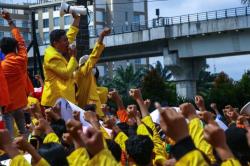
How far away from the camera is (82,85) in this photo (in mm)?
9141

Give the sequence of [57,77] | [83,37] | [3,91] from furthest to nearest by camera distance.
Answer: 1. [83,37]
2. [57,77]
3. [3,91]

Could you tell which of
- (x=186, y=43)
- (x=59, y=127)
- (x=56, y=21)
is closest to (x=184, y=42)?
(x=186, y=43)

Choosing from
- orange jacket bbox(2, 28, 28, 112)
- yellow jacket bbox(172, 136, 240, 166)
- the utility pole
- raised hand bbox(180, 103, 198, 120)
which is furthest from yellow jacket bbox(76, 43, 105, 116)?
the utility pole

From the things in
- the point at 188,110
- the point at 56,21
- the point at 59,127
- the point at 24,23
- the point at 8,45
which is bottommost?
the point at 59,127

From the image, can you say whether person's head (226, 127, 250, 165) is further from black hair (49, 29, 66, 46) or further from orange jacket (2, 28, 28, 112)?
orange jacket (2, 28, 28, 112)

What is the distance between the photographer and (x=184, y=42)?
37.2 metres

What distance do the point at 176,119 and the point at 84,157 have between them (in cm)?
91

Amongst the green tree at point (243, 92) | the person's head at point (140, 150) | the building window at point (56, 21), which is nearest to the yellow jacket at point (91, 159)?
the person's head at point (140, 150)

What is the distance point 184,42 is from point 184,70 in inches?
108

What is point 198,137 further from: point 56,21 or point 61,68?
point 56,21

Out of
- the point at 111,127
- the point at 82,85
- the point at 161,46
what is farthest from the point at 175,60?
the point at 111,127

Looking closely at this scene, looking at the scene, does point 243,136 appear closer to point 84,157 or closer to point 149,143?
point 149,143

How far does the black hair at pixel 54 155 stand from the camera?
4.22 m

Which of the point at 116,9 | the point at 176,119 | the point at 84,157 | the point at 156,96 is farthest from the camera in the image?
the point at 116,9
